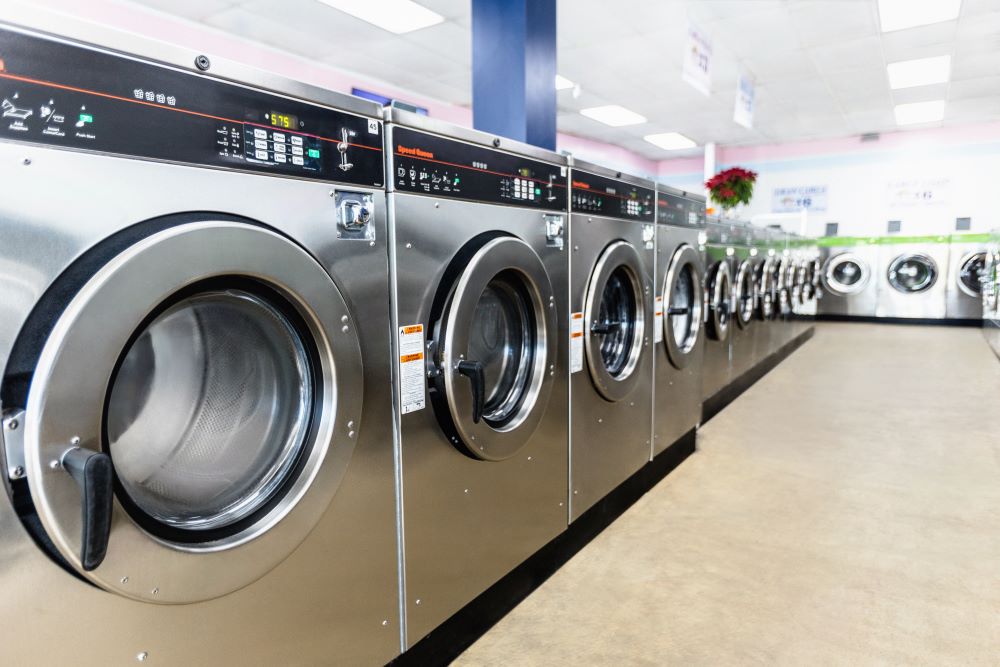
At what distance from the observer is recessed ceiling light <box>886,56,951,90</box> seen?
6043 mm

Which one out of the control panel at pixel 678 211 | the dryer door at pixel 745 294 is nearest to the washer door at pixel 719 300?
the dryer door at pixel 745 294

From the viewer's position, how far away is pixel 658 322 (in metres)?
2.67

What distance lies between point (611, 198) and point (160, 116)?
63.1 inches

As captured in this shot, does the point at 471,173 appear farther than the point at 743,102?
No

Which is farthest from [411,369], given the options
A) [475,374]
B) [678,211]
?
[678,211]

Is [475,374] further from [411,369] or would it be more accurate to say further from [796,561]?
[796,561]

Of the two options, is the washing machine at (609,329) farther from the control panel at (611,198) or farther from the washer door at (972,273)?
the washer door at (972,273)

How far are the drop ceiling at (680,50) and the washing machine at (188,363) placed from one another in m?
3.15

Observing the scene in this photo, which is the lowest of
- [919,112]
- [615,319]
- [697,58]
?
[615,319]

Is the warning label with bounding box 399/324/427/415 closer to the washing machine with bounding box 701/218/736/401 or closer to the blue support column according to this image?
the blue support column

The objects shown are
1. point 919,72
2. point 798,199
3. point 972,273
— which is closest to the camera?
point 919,72

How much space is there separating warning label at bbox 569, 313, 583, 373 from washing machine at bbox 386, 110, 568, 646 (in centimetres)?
4

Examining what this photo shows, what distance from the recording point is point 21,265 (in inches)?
29.9

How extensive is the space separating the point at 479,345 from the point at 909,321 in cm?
914
